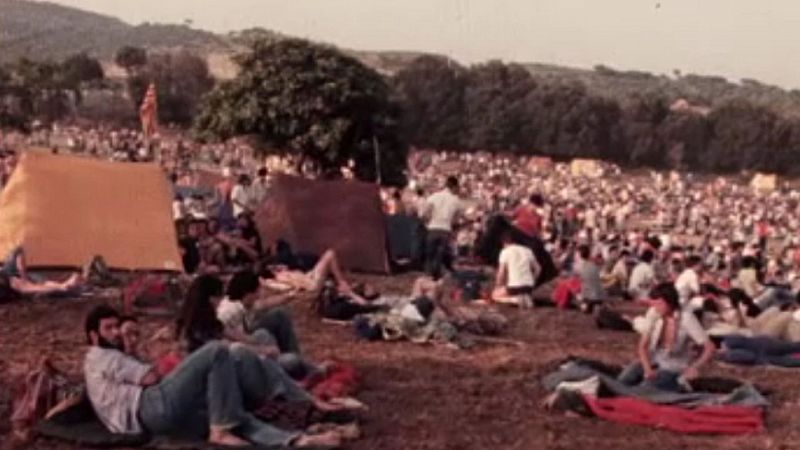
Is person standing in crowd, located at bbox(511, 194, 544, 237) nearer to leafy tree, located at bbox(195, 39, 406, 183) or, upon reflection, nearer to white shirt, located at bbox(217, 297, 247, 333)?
white shirt, located at bbox(217, 297, 247, 333)

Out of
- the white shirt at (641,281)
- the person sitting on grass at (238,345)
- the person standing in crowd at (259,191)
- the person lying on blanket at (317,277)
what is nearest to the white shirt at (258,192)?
the person standing in crowd at (259,191)

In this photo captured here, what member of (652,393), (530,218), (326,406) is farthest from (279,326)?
(530,218)

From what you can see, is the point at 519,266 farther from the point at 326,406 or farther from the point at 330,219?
the point at 326,406

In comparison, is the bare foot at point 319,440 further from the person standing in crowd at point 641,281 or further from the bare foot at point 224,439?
the person standing in crowd at point 641,281

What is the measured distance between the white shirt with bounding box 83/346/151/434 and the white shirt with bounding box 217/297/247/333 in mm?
1587

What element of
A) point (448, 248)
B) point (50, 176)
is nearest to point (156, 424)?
point (50, 176)

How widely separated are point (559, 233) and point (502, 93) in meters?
62.9

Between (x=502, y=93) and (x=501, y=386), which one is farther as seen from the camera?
(x=502, y=93)

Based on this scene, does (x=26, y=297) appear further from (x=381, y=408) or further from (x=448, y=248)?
(x=448, y=248)

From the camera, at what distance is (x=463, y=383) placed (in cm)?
1125

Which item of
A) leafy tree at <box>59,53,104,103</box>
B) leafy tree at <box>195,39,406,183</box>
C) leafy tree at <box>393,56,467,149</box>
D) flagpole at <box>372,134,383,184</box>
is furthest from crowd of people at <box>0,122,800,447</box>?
leafy tree at <box>393,56,467,149</box>

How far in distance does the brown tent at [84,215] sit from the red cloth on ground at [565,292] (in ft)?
14.7

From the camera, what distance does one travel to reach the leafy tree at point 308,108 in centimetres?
3850

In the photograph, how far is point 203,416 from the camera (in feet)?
28.0
